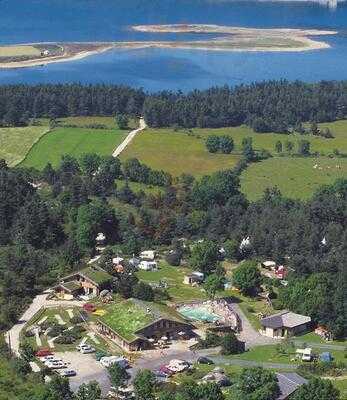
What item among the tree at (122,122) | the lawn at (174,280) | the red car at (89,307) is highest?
the tree at (122,122)

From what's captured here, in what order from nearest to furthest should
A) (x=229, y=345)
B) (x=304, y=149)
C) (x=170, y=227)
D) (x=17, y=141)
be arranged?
(x=229, y=345) → (x=170, y=227) → (x=304, y=149) → (x=17, y=141)

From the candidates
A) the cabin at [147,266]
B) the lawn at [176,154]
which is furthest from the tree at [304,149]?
the cabin at [147,266]

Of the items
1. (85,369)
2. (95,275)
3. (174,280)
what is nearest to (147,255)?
(174,280)

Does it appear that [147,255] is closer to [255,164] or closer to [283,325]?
[283,325]

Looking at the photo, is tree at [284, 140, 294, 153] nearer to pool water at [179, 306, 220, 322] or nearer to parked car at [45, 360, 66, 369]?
pool water at [179, 306, 220, 322]

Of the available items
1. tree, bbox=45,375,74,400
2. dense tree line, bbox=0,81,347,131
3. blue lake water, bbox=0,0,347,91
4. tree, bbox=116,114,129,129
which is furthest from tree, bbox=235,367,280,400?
blue lake water, bbox=0,0,347,91

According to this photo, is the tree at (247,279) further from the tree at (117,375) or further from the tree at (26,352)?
the tree at (26,352)
